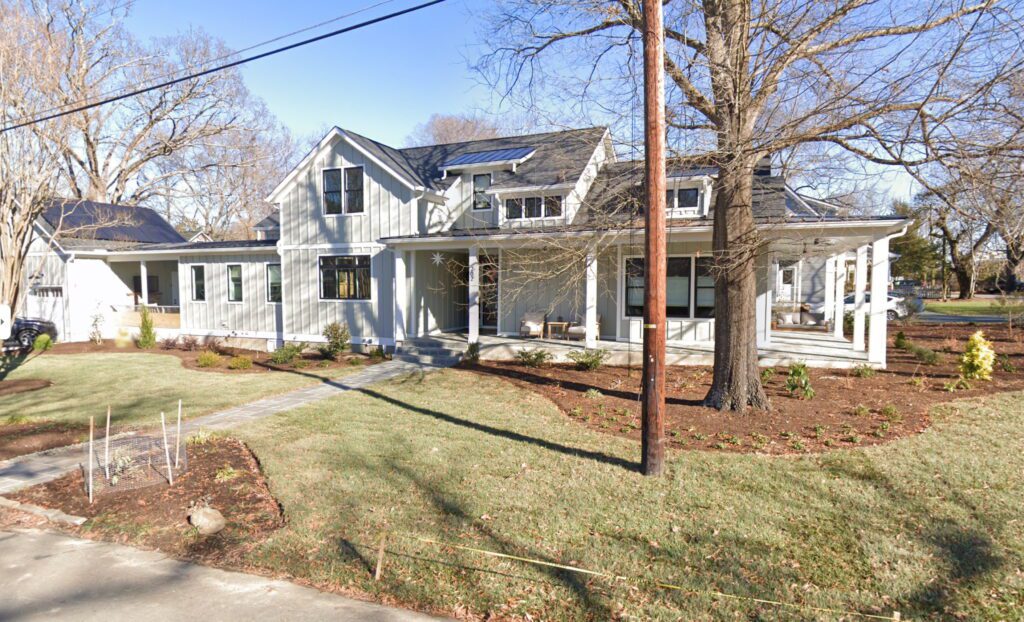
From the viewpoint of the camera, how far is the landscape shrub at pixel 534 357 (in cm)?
1270

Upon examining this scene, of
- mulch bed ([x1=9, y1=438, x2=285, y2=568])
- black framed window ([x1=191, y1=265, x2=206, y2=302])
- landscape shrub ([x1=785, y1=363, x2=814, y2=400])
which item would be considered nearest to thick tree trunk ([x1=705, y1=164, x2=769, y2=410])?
landscape shrub ([x1=785, y1=363, x2=814, y2=400])

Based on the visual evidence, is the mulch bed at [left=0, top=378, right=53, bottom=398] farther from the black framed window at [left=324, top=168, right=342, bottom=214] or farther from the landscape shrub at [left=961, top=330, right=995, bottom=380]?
the landscape shrub at [left=961, top=330, right=995, bottom=380]

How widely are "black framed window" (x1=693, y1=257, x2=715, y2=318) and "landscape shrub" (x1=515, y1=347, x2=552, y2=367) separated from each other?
13.9 feet

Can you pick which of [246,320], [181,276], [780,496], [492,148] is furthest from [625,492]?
[181,276]

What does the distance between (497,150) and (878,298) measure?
39.4 ft

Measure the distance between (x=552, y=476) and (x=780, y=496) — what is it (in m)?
2.31

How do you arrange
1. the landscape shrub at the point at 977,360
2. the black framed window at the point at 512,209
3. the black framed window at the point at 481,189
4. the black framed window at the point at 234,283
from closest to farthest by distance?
the landscape shrub at the point at 977,360, the black framed window at the point at 512,209, the black framed window at the point at 481,189, the black framed window at the point at 234,283

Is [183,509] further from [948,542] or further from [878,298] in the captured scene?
[878,298]

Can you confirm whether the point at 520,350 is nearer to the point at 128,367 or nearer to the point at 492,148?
the point at 492,148

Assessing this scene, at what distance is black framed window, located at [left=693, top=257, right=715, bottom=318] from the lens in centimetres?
1378

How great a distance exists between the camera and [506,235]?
13234 mm

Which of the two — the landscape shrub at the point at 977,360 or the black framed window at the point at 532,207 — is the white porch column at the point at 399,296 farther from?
the landscape shrub at the point at 977,360

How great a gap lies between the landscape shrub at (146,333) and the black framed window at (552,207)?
46.7 ft

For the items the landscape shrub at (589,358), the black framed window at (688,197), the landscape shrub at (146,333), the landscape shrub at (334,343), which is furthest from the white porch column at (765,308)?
the landscape shrub at (146,333)
